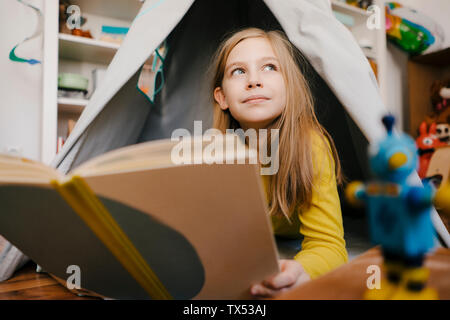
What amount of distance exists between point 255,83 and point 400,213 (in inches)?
22.0

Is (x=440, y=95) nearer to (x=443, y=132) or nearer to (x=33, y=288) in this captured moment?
(x=443, y=132)

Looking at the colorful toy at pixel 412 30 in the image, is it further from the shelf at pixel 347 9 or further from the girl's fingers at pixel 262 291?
the girl's fingers at pixel 262 291

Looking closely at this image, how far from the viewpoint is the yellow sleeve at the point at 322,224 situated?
0.55 m

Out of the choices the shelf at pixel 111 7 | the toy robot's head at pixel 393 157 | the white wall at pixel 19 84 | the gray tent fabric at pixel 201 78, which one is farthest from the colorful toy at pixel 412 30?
the toy robot's head at pixel 393 157

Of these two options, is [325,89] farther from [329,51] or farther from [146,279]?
[146,279]

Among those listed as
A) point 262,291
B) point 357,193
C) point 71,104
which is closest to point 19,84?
point 71,104

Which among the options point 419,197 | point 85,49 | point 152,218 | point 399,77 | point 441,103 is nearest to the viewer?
point 419,197

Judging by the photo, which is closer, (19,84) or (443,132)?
(19,84)

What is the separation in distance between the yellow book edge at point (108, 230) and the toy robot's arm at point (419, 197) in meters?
0.27

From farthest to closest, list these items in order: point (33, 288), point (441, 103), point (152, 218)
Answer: point (441, 103) < point (33, 288) < point (152, 218)

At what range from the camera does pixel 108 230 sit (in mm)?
366

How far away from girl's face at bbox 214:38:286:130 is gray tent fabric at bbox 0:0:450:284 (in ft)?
0.30
